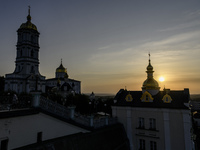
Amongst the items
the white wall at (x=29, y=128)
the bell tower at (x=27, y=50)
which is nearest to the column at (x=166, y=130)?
the white wall at (x=29, y=128)

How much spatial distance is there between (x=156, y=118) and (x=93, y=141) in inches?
375

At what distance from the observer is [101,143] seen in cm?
1574

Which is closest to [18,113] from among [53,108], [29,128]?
[29,128]

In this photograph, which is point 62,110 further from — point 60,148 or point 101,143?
point 101,143

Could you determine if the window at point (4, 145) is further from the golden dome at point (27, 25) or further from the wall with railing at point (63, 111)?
the golden dome at point (27, 25)

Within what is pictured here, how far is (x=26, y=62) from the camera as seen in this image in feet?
214

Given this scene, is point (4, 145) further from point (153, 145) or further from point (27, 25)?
point (27, 25)

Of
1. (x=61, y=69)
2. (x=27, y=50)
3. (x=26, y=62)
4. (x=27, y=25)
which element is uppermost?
(x=27, y=25)

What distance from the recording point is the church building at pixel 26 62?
206 feet

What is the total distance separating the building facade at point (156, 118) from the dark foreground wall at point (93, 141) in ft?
5.67

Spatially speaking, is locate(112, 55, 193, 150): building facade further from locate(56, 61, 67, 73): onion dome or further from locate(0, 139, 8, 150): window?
locate(56, 61, 67, 73): onion dome

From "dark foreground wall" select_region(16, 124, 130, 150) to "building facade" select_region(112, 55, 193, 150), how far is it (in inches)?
68.0

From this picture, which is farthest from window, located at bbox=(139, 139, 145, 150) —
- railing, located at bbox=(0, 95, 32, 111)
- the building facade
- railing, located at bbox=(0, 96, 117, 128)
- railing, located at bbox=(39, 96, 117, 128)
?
railing, located at bbox=(0, 95, 32, 111)

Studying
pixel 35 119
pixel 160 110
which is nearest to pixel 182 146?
pixel 160 110
